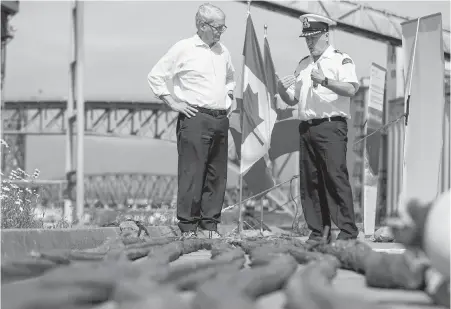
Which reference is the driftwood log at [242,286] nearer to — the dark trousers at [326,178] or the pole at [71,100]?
the dark trousers at [326,178]

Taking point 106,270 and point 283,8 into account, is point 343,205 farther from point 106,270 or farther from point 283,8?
point 283,8

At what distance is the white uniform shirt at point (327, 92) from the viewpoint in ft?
19.6

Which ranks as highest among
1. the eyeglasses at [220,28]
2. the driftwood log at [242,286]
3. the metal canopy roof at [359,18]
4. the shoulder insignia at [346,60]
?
the metal canopy roof at [359,18]

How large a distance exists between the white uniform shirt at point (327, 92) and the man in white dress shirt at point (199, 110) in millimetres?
621

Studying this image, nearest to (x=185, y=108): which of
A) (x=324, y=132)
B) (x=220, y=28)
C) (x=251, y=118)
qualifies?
(x=220, y=28)

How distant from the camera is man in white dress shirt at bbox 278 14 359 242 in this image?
235 inches

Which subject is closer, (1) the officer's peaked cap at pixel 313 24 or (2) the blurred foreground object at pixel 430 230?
(2) the blurred foreground object at pixel 430 230

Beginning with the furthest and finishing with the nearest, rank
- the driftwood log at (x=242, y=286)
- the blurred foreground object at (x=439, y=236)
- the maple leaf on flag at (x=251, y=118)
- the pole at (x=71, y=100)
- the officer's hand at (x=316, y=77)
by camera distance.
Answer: the pole at (x=71, y=100), the maple leaf on flag at (x=251, y=118), the officer's hand at (x=316, y=77), the blurred foreground object at (x=439, y=236), the driftwood log at (x=242, y=286)

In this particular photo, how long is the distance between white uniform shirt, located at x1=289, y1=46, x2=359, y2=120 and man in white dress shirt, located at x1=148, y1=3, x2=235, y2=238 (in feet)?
2.04

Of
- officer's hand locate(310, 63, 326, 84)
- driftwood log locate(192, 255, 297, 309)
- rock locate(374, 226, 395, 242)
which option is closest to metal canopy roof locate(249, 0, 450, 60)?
rock locate(374, 226, 395, 242)

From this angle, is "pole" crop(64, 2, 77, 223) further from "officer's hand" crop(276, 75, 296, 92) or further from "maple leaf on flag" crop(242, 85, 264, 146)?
"officer's hand" crop(276, 75, 296, 92)

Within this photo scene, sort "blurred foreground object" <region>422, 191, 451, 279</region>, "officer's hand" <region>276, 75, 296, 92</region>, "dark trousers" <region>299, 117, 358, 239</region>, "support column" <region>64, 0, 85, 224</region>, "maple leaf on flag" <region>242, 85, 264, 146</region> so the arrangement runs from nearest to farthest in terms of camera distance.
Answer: "blurred foreground object" <region>422, 191, 451, 279</region>, "dark trousers" <region>299, 117, 358, 239</region>, "officer's hand" <region>276, 75, 296, 92</region>, "maple leaf on flag" <region>242, 85, 264, 146</region>, "support column" <region>64, 0, 85, 224</region>

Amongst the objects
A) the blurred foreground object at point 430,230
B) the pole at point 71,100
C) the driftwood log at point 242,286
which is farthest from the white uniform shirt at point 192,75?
the pole at point 71,100

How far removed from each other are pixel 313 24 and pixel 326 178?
0.95 metres
